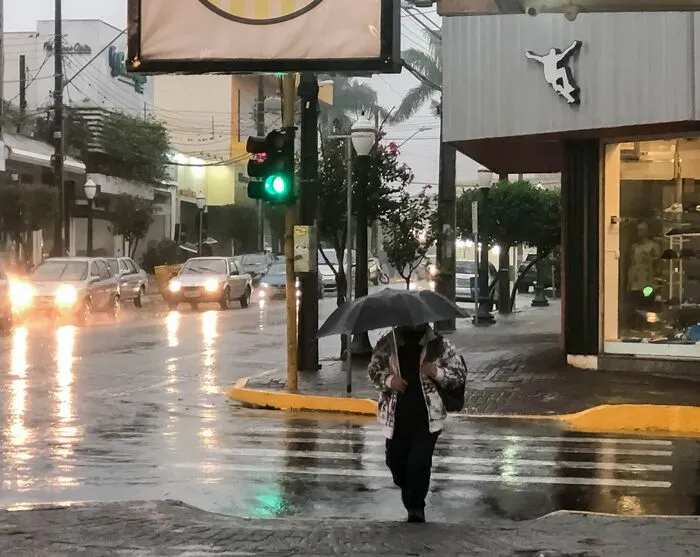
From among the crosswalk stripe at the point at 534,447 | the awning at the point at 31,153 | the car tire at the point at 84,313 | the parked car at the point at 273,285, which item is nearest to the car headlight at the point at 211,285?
the car tire at the point at 84,313

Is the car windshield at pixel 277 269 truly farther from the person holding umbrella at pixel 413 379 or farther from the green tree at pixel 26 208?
the person holding umbrella at pixel 413 379

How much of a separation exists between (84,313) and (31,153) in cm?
1618

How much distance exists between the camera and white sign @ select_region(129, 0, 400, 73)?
1175cm

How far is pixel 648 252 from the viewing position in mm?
16406

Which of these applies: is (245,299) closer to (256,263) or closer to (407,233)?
(256,263)

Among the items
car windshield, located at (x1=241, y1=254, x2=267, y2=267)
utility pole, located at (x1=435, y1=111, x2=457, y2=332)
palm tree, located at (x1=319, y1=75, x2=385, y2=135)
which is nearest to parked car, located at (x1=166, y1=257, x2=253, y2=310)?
utility pole, located at (x1=435, y1=111, x2=457, y2=332)

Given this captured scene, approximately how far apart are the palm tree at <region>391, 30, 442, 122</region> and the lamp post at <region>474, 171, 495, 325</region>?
4175 mm

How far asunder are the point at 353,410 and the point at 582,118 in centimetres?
523

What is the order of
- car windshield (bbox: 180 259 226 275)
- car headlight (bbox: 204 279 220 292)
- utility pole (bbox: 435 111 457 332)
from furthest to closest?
1. car windshield (bbox: 180 259 226 275)
2. car headlight (bbox: 204 279 220 292)
3. utility pole (bbox: 435 111 457 332)

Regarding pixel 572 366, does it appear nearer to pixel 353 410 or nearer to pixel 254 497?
pixel 353 410

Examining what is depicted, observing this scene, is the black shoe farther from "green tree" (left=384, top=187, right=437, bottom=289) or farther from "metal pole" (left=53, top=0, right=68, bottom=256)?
"metal pole" (left=53, top=0, right=68, bottom=256)

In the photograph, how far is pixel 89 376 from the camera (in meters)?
16.3

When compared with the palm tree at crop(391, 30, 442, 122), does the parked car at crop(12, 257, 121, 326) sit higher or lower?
lower

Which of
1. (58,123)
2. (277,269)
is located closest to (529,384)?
(58,123)
